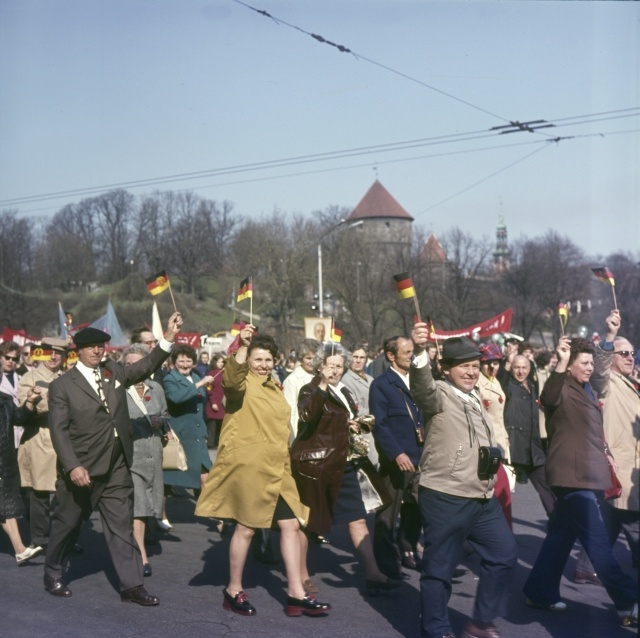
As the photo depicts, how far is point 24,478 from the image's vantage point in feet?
28.4

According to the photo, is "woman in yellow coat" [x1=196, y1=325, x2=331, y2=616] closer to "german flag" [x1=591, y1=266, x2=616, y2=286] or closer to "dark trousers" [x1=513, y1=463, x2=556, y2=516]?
"dark trousers" [x1=513, y1=463, x2=556, y2=516]

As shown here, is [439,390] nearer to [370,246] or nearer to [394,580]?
[394,580]

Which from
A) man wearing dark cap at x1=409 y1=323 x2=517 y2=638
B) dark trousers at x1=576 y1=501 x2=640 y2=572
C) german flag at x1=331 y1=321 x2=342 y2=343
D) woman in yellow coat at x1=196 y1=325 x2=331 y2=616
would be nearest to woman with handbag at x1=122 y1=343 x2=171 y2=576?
woman in yellow coat at x1=196 y1=325 x2=331 y2=616

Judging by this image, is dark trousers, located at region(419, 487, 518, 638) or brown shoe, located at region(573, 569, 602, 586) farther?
brown shoe, located at region(573, 569, 602, 586)

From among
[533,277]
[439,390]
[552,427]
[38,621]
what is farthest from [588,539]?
[533,277]

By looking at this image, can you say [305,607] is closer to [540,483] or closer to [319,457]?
[319,457]

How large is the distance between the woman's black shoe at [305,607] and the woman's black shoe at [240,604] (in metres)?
0.24

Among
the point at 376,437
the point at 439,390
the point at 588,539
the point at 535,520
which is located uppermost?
the point at 439,390

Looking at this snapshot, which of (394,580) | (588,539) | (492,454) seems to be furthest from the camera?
(394,580)

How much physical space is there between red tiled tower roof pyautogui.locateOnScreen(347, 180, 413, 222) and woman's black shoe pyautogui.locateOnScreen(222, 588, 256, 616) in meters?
A: 105

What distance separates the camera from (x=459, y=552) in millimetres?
5828

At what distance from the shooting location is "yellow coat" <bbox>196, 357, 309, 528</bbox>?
6.56m

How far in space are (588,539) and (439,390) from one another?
139 centimetres

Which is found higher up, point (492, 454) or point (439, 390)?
point (439, 390)
